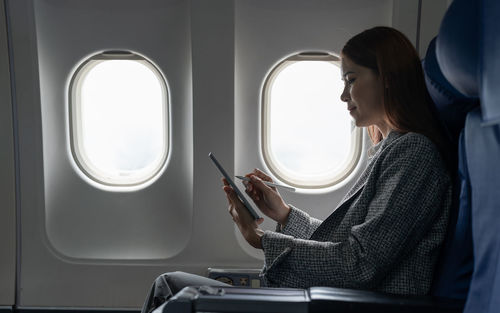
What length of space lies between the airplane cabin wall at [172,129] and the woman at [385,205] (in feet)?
3.29

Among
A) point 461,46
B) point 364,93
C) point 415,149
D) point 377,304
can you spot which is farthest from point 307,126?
point 461,46

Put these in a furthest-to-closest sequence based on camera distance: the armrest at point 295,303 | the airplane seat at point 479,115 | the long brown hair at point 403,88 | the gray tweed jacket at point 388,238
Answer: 1. the long brown hair at point 403,88
2. the gray tweed jacket at point 388,238
3. the armrest at point 295,303
4. the airplane seat at point 479,115

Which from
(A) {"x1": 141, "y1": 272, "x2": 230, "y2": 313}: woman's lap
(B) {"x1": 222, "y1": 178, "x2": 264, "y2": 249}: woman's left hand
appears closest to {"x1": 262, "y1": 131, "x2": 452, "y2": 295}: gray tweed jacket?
(B) {"x1": 222, "y1": 178, "x2": 264, "y2": 249}: woman's left hand

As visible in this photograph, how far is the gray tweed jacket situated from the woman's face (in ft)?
0.59

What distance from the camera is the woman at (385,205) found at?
48.8 inches

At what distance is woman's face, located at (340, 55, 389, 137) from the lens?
1.48 m

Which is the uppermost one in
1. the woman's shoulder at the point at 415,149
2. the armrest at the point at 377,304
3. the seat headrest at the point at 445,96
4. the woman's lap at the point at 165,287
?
the seat headrest at the point at 445,96

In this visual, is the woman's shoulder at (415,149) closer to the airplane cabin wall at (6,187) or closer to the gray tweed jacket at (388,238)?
the gray tweed jacket at (388,238)

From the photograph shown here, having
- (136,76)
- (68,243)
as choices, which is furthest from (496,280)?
(68,243)

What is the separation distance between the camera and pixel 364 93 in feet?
4.93

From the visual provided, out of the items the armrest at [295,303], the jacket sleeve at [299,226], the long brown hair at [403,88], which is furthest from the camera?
the jacket sleeve at [299,226]

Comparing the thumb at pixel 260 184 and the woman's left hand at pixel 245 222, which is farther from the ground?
the thumb at pixel 260 184

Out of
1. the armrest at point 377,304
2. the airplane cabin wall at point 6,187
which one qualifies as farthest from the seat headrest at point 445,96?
the airplane cabin wall at point 6,187

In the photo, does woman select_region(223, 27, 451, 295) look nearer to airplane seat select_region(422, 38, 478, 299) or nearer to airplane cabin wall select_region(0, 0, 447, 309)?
airplane seat select_region(422, 38, 478, 299)
